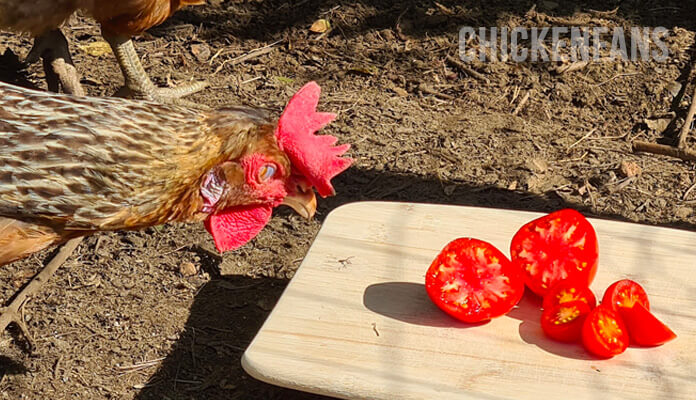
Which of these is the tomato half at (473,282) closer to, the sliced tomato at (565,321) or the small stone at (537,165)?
the sliced tomato at (565,321)

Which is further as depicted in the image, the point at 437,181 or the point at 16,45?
the point at 16,45

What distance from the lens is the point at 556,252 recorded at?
101 inches

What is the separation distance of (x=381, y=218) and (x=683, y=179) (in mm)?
1836

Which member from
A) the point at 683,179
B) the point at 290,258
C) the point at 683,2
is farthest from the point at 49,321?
the point at 683,2

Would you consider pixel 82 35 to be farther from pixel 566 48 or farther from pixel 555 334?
pixel 555 334

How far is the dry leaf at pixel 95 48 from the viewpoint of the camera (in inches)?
203

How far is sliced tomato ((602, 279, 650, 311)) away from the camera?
2.42 metres

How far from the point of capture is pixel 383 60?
499 centimetres

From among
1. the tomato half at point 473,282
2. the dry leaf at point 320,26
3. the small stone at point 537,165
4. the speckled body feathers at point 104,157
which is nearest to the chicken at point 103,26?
the dry leaf at point 320,26

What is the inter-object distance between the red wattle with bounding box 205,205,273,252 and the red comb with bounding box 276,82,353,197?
231mm

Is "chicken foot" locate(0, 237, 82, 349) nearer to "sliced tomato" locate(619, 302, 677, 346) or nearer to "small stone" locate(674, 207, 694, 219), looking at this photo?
"sliced tomato" locate(619, 302, 677, 346)

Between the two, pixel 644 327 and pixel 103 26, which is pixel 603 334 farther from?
pixel 103 26

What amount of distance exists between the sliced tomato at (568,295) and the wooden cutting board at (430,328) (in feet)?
0.27

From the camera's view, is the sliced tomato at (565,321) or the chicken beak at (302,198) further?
the chicken beak at (302,198)
